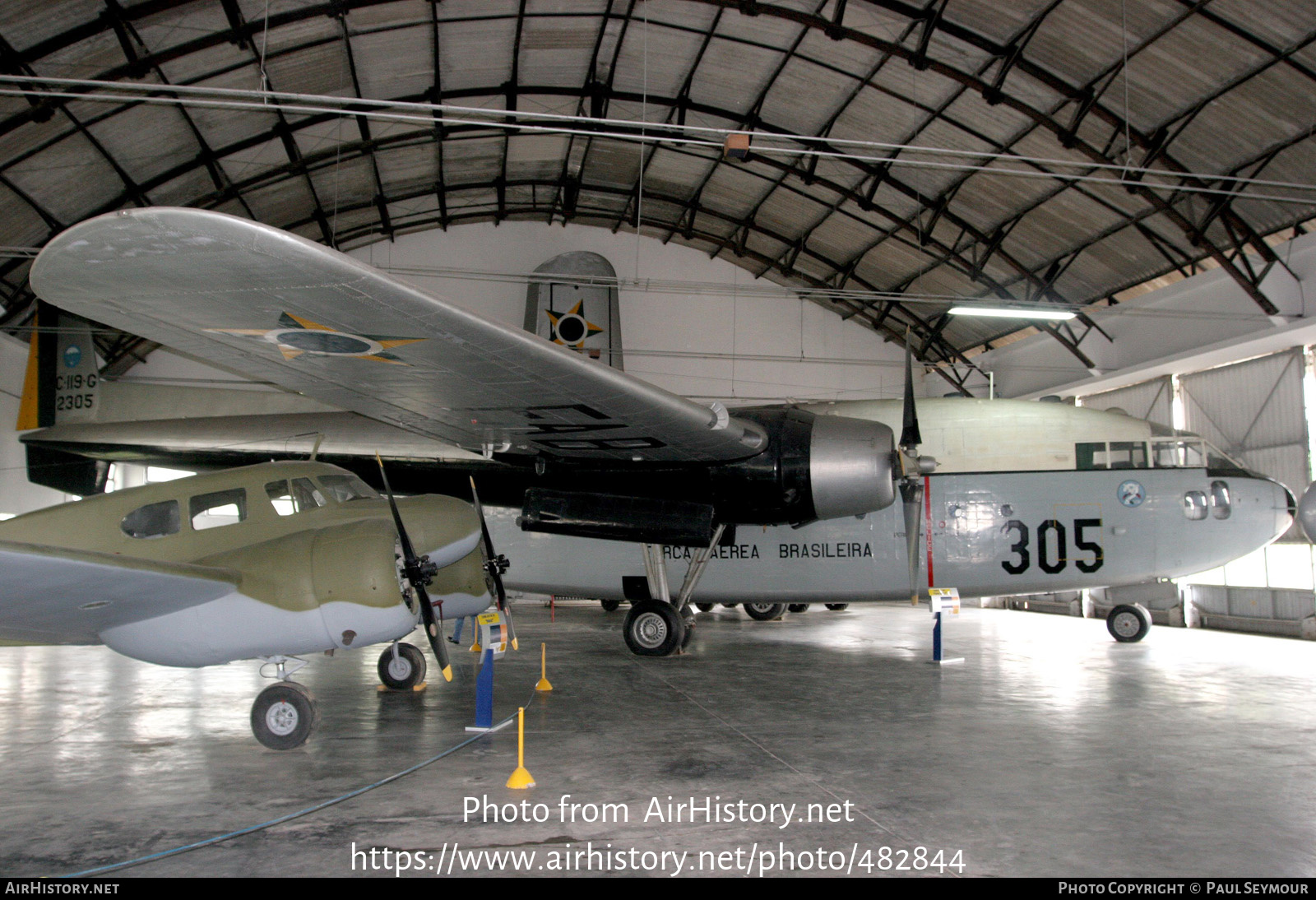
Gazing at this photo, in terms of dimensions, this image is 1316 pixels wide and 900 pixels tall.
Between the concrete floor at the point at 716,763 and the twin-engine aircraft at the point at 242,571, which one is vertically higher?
the twin-engine aircraft at the point at 242,571

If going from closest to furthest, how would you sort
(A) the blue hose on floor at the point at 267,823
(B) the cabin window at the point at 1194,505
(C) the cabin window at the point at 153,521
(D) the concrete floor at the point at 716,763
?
(A) the blue hose on floor at the point at 267,823, (D) the concrete floor at the point at 716,763, (C) the cabin window at the point at 153,521, (B) the cabin window at the point at 1194,505

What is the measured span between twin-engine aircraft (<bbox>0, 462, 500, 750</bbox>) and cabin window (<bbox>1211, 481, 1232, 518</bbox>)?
11066 millimetres

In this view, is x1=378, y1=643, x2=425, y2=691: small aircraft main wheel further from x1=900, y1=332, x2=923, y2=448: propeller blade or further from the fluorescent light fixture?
the fluorescent light fixture

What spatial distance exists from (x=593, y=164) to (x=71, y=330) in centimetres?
1589

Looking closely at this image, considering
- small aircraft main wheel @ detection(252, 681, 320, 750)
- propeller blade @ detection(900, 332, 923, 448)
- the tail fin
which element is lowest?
small aircraft main wheel @ detection(252, 681, 320, 750)

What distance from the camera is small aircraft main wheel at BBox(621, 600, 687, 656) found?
40.3 feet

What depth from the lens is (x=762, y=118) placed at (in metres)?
21.8

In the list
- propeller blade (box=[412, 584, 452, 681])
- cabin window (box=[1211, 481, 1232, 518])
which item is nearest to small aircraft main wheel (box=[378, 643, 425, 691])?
propeller blade (box=[412, 584, 452, 681])

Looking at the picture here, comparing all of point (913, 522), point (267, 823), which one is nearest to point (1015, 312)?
point (913, 522)

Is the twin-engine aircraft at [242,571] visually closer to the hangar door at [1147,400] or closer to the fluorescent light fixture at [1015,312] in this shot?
the fluorescent light fixture at [1015,312]

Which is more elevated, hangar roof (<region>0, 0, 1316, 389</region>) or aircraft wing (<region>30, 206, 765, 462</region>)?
hangar roof (<region>0, 0, 1316, 389</region>)

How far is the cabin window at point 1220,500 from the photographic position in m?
12.6

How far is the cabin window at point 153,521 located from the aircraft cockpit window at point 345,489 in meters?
1.34

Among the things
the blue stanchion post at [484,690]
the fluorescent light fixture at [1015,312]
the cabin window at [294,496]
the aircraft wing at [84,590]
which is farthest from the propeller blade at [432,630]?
the fluorescent light fixture at [1015,312]
